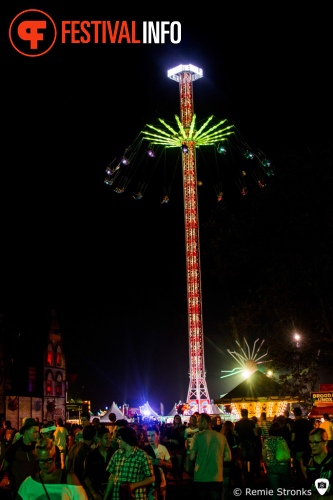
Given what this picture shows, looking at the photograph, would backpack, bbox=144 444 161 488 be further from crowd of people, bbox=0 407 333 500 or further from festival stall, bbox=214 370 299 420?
festival stall, bbox=214 370 299 420

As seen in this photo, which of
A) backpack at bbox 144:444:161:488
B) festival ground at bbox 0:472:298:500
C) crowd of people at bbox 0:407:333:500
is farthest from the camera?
festival ground at bbox 0:472:298:500

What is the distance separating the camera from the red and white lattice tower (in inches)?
1845

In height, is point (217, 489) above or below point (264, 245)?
below

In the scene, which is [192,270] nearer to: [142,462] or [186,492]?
[186,492]

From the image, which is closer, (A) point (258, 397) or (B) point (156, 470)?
(B) point (156, 470)

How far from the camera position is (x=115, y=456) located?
24.3 feet

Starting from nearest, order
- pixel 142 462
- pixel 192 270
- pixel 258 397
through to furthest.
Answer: pixel 142 462, pixel 258 397, pixel 192 270

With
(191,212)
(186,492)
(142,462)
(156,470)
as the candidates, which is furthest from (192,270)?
(142,462)

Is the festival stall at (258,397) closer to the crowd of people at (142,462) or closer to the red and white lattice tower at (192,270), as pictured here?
the red and white lattice tower at (192,270)

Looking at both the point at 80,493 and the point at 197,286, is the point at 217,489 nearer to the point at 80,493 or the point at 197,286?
the point at 80,493

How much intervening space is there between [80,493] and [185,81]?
1861 inches

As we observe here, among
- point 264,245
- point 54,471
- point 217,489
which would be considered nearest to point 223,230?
point 264,245

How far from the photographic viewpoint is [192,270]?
155ft

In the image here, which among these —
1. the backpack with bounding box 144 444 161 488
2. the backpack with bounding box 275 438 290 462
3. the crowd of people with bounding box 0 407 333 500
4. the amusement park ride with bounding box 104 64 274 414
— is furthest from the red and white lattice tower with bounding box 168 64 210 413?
the backpack with bounding box 144 444 161 488
